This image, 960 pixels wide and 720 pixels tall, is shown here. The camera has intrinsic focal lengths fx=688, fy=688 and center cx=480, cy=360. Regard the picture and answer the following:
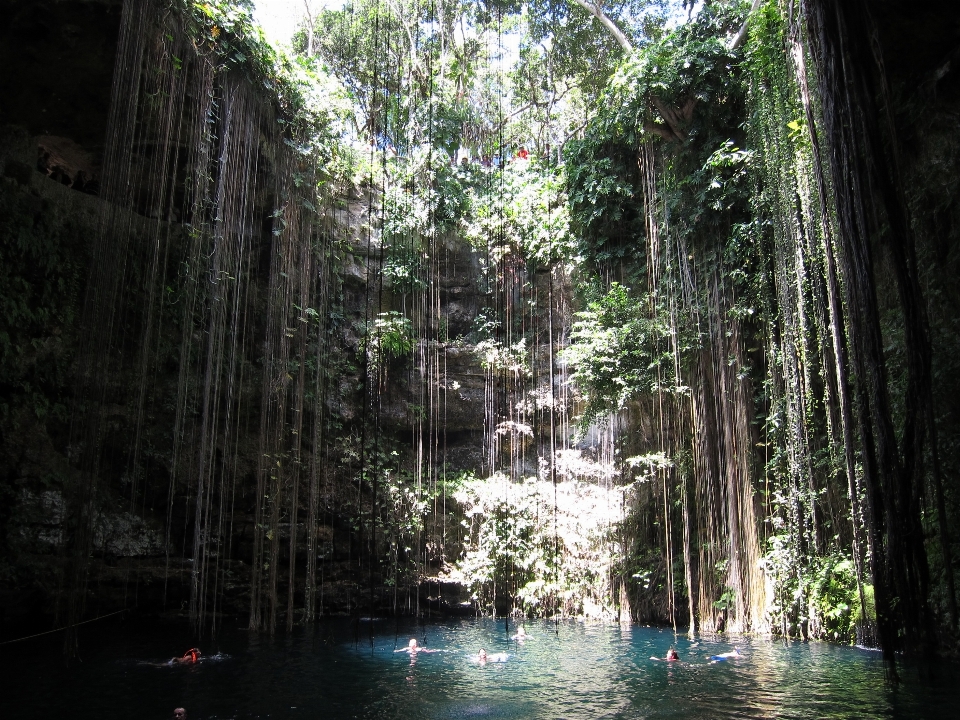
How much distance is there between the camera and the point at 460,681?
5.72 meters

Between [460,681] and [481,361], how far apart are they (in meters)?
6.41

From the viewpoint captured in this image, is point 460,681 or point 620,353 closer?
point 460,681

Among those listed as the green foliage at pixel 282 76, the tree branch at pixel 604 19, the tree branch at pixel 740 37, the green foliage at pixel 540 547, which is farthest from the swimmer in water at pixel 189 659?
the tree branch at pixel 604 19

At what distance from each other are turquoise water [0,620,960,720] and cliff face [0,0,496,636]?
65cm

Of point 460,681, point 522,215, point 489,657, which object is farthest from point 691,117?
point 460,681

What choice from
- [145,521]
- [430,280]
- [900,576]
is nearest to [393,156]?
[430,280]

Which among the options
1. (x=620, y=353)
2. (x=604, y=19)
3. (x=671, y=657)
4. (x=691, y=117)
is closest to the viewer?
(x=671, y=657)

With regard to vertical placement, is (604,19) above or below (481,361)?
above

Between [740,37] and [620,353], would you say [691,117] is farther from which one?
[620,353]

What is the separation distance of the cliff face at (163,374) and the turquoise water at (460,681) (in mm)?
651

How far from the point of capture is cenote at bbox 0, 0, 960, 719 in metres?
4.55

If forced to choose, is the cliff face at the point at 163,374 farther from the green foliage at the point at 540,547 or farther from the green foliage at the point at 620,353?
the green foliage at the point at 620,353

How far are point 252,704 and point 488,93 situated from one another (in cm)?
1086

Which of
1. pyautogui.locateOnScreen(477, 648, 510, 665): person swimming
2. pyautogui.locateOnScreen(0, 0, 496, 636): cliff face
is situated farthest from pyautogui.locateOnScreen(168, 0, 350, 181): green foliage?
pyautogui.locateOnScreen(477, 648, 510, 665): person swimming
